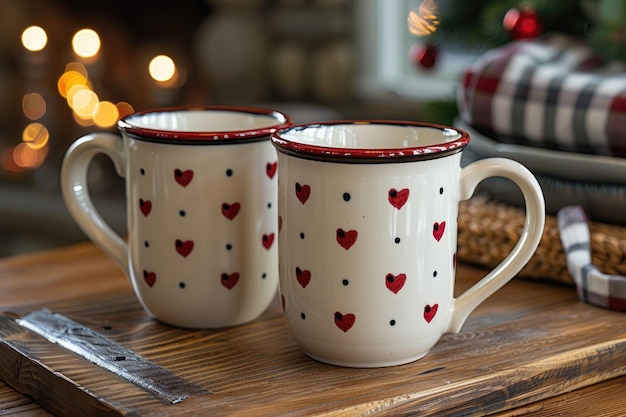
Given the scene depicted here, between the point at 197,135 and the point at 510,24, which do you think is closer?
the point at 197,135

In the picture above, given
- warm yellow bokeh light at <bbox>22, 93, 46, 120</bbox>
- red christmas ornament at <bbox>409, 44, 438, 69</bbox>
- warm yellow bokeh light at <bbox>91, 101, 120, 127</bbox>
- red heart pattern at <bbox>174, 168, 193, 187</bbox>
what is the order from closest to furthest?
red heart pattern at <bbox>174, 168, 193, 187</bbox>
red christmas ornament at <bbox>409, 44, 438, 69</bbox>
warm yellow bokeh light at <bbox>91, 101, 120, 127</bbox>
warm yellow bokeh light at <bbox>22, 93, 46, 120</bbox>

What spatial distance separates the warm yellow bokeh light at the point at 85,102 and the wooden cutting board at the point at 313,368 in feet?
5.03

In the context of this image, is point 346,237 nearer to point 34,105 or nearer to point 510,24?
point 510,24

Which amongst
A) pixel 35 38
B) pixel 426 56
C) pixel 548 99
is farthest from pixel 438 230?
pixel 35 38

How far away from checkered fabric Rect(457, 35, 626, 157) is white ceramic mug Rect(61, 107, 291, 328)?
9.9 inches

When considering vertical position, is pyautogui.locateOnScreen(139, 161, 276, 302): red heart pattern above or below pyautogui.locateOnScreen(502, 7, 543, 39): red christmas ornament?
below

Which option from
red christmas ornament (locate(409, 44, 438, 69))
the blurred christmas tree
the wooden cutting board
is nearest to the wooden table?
the wooden cutting board

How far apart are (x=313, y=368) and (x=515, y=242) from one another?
0.91ft

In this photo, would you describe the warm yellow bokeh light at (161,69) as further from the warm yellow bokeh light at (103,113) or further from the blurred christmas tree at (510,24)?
the blurred christmas tree at (510,24)

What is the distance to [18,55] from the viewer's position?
7.79 feet

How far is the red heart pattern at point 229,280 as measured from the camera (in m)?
0.69

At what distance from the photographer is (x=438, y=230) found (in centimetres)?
61

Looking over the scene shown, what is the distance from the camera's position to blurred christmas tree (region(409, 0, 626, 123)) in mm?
958

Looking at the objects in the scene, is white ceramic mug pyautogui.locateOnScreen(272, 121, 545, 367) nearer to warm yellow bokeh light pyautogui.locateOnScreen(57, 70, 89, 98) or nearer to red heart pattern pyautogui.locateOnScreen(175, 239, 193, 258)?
red heart pattern pyautogui.locateOnScreen(175, 239, 193, 258)
